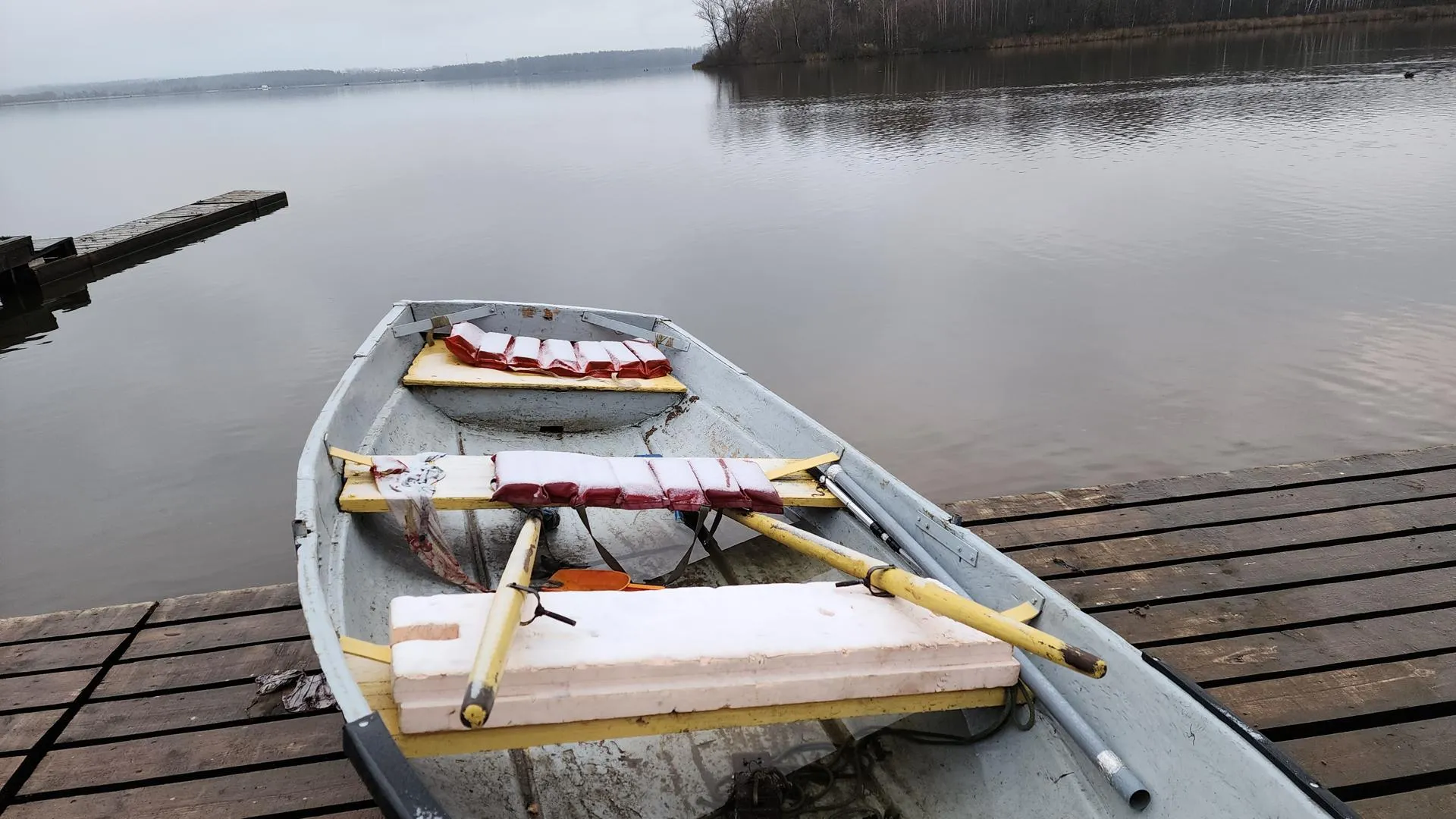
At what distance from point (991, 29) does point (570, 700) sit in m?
67.7

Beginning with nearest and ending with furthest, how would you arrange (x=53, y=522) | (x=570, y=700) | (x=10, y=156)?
(x=570, y=700), (x=53, y=522), (x=10, y=156)

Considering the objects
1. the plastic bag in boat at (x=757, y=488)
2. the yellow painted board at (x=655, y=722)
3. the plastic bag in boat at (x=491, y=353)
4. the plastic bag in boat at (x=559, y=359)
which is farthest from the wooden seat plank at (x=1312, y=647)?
the plastic bag in boat at (x=491, y=353)

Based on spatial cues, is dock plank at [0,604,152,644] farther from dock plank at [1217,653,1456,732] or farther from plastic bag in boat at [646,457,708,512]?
dock plank at [1217,653,1456,732]

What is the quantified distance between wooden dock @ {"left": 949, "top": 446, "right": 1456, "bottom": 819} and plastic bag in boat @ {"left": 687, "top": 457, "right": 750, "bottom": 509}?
1.79 metres

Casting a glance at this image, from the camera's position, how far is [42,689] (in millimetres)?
3576

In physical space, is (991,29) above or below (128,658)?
above

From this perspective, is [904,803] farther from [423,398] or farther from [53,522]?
[53,522]

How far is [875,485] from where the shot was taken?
3.52 metres

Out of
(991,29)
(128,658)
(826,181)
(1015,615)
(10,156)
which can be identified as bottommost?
(128,658)

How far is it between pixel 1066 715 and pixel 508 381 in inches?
157

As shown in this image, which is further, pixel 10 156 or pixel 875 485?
pixel 10 156

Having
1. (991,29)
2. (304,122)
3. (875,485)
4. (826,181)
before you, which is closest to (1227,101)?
(826,181)

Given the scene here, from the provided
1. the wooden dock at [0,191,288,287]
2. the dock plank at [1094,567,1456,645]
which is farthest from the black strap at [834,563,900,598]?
the wooden dock at [0,191,288,287]

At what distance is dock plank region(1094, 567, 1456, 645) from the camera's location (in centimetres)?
376
